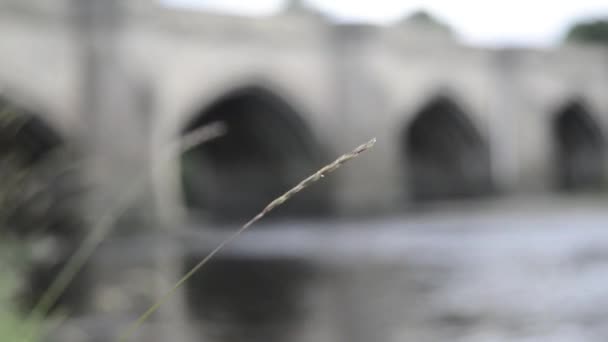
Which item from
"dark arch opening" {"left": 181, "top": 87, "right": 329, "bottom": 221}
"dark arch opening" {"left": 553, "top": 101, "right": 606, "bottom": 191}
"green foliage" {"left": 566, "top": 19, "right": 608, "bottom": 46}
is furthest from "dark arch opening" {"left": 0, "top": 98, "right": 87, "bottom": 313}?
"green foliage" {"left": 566, "top": 19, "right": 608, "bottom": 46}

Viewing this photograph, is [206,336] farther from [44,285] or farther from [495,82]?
[495,82]

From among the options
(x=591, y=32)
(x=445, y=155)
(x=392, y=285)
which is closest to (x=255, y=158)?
(x=445, y=155)

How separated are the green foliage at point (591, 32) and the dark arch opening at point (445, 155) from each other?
1472 centimetres

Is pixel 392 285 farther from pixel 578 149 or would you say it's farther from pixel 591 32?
pixel 591 32

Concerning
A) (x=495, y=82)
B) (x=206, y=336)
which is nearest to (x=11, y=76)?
(x=206, y=336)

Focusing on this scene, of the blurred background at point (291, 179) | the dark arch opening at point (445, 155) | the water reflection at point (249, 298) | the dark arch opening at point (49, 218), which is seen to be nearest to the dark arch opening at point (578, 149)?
the blurred background at point (291, 179)

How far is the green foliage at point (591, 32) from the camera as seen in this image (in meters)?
38.4

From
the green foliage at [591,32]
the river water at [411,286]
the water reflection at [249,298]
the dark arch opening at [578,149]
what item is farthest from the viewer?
the green foliage at [591,32]

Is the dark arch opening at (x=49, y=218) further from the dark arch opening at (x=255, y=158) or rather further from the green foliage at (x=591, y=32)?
the green foliage at (x=591, y=32)

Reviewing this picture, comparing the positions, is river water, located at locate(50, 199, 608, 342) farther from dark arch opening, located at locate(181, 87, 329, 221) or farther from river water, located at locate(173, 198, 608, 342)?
dark arch opening, located at locate(181, 87, 329, 221)

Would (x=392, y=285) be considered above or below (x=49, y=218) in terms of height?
below

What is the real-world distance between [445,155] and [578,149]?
5.58 meters

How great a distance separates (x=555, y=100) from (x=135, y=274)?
18.4 m

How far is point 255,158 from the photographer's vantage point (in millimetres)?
22750
